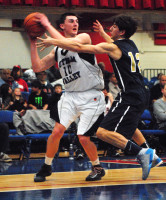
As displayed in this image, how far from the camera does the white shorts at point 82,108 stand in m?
4.50

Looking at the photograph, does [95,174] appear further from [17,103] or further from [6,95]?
[6,95]

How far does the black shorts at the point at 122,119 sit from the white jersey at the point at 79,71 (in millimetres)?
415

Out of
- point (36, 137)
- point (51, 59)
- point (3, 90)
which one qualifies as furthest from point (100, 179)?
point (3, 90)

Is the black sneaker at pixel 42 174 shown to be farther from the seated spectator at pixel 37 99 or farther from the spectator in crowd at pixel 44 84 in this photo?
the spectator in crowd at pixel 44 84

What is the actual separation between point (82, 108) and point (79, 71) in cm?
39

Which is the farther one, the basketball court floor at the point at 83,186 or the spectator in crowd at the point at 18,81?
the spectator in crowd at the point at 18,81

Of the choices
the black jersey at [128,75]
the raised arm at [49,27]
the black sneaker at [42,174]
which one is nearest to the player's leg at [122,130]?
the black jersey at [128,75]

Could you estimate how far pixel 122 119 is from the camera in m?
4.23

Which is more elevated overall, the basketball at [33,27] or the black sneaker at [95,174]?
the basketball at [33,27]

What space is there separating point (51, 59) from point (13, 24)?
33.0 feet

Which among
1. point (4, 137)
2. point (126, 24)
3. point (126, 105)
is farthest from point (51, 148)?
point (4, 137)

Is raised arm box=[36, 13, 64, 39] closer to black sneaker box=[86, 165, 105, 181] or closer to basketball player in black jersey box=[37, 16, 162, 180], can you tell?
basketball player in black jersey box=[37, 16, 162, 180]

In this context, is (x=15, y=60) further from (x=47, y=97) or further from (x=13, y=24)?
(x=47, y=97)

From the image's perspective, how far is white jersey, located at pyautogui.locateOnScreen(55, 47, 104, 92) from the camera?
448 centimetres
